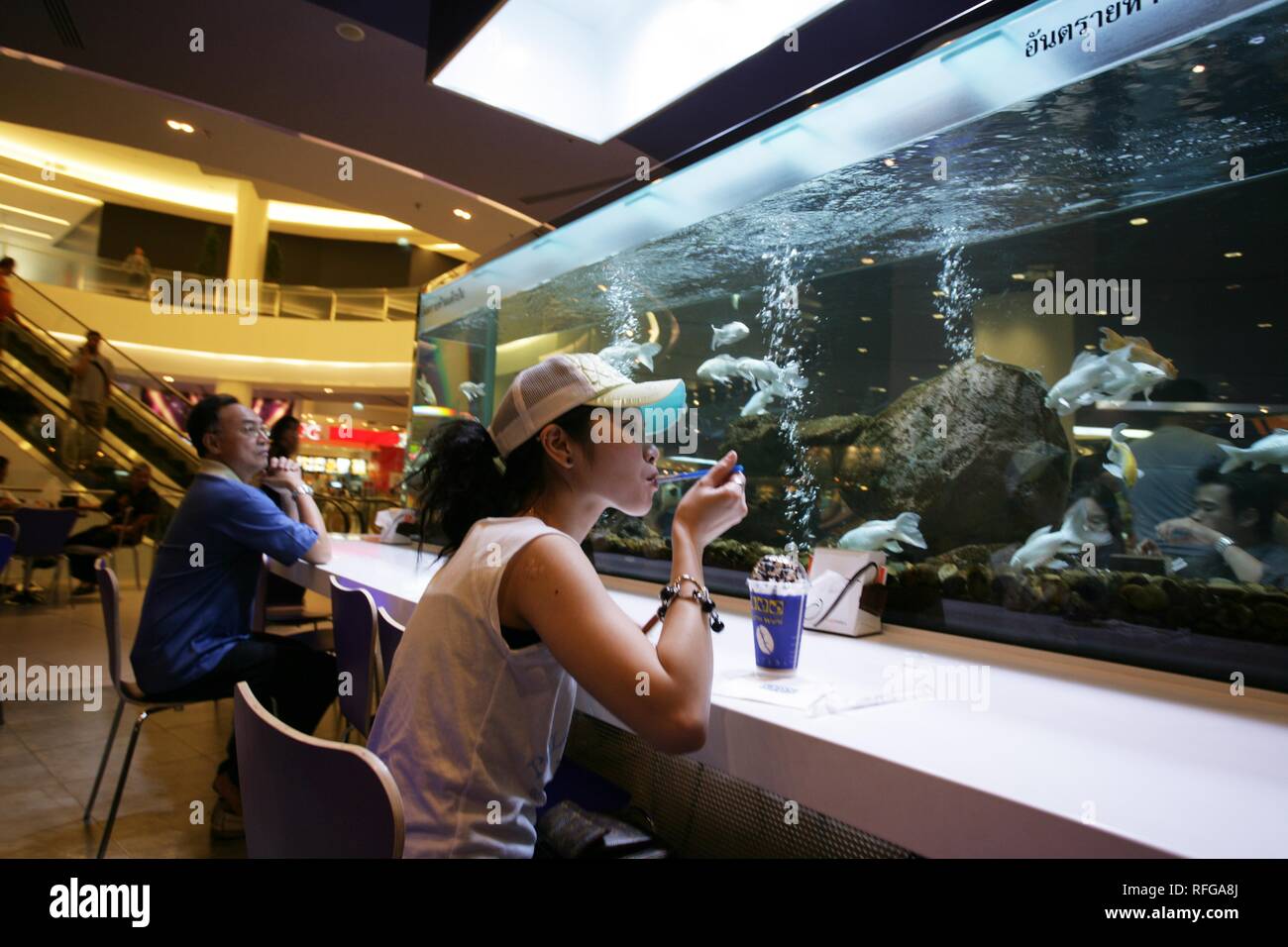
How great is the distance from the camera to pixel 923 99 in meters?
1.73

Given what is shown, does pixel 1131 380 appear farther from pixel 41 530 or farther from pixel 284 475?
pixel 41 530

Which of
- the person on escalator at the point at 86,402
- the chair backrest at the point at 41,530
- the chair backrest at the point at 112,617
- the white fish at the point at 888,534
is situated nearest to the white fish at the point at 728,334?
the white fish at the point at 888,534

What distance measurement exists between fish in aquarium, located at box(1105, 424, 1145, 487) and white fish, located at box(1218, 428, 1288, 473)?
0.52 ft

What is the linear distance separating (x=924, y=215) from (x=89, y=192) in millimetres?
20741

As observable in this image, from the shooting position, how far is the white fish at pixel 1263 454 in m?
1.42

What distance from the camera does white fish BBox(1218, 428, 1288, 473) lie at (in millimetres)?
1417

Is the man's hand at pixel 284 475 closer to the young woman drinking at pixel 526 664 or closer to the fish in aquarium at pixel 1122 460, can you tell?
the young woman drinking at pixel 526 664

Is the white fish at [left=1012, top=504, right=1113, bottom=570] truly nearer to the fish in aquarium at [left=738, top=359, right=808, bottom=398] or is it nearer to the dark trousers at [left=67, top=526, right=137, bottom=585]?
the fish in aquarium at [left=738, top=359, right=808, bottom=398]

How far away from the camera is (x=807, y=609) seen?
5.65 feet

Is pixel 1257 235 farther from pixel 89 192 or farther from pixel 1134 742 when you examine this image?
pixel 89 192

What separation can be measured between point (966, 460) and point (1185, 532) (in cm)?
59

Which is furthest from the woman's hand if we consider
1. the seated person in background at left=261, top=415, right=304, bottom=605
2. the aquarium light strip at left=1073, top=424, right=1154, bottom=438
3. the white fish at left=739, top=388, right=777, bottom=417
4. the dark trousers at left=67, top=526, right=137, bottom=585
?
the dark trousers at left=67, top=526, right=137, bottom=585

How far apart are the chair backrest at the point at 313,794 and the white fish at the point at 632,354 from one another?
2.47 metres

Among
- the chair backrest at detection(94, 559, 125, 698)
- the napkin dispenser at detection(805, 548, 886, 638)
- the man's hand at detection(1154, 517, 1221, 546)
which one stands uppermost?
the man's hand at detection(1154, 517, 1221, 546)
